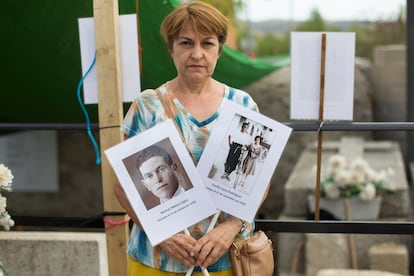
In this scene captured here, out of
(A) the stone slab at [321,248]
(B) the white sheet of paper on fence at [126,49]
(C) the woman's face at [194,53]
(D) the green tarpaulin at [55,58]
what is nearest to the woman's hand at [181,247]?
(C) the woman's face at [194,53]

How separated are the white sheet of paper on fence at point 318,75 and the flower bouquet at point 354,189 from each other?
8.50 feet

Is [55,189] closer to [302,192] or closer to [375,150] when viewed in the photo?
[302,192]

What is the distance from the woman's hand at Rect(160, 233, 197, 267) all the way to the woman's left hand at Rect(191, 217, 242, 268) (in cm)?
1

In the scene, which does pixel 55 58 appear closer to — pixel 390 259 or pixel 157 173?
pixel 157 173

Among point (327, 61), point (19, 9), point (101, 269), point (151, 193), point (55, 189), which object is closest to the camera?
point (151, 193)

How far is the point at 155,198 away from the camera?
77.7 inches

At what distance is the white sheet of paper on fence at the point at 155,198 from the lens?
1.95 metres

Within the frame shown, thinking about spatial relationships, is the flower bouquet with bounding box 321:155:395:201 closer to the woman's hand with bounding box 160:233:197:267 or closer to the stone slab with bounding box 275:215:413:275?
the stone slab with bounding box 275:215:413:275

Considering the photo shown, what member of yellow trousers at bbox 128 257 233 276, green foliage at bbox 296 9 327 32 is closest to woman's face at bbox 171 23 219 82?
yellow trousers at bbox 128 257 233 276

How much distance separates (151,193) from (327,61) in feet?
3.37

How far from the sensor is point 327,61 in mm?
2660

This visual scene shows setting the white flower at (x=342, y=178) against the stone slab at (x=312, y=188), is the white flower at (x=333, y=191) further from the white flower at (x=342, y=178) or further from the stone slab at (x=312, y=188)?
the stone slab at (x=312, y=188)

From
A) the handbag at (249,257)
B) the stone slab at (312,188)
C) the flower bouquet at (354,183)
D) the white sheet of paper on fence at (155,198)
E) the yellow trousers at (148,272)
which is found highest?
the white sheet of paper on fence at (155,198)

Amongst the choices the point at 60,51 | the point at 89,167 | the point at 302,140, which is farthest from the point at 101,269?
the point at 302,140
